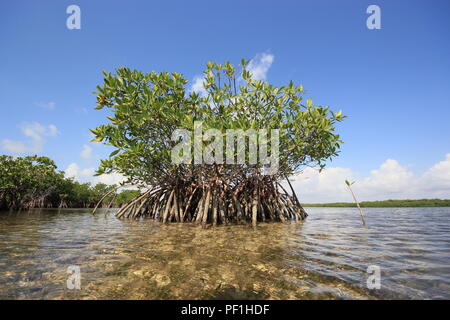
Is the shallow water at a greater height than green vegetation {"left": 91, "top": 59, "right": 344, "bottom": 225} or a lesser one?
lesser

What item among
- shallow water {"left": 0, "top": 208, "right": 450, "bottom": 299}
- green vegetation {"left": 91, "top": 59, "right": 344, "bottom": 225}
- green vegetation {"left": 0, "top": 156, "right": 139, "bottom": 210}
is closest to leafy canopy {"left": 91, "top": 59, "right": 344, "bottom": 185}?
green vegetation {"left": 91, "top": 59, "right": 344, "bottom": 225}

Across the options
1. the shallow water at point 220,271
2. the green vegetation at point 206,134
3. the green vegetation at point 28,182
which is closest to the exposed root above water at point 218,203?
the green vegetation at point 206,134

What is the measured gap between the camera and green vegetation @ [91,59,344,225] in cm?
830

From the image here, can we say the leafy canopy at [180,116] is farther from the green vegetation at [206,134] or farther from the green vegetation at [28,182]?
the green vegetation at [28,182]

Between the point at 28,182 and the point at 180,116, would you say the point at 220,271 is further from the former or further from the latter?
the point at 28,182

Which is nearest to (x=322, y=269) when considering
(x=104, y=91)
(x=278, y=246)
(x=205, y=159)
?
(x=278, y=246)

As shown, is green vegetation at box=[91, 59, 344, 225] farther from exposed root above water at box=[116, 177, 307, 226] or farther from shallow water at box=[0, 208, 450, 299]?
shallow water at box=[0, 208, 450, 299]

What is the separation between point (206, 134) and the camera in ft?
25.8

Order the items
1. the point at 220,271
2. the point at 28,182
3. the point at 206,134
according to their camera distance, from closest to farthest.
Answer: the point at 220,271, the point at 206,134, the point at 28,182

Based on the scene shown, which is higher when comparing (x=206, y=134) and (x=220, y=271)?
(x=206, y=134)

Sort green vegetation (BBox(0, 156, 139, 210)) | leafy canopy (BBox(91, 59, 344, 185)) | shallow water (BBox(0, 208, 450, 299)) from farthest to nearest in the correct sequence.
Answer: green vegetation (BBox(0, 156, 139, 210))
leafy canopy (BBox(91, 59, 344, 185))
shallow water (BBox(0, 208, 450, 299))

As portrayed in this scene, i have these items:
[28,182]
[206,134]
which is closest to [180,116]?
[206,134]

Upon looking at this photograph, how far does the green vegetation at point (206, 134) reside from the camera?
830cm

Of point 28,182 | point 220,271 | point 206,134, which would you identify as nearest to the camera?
point 220,271
